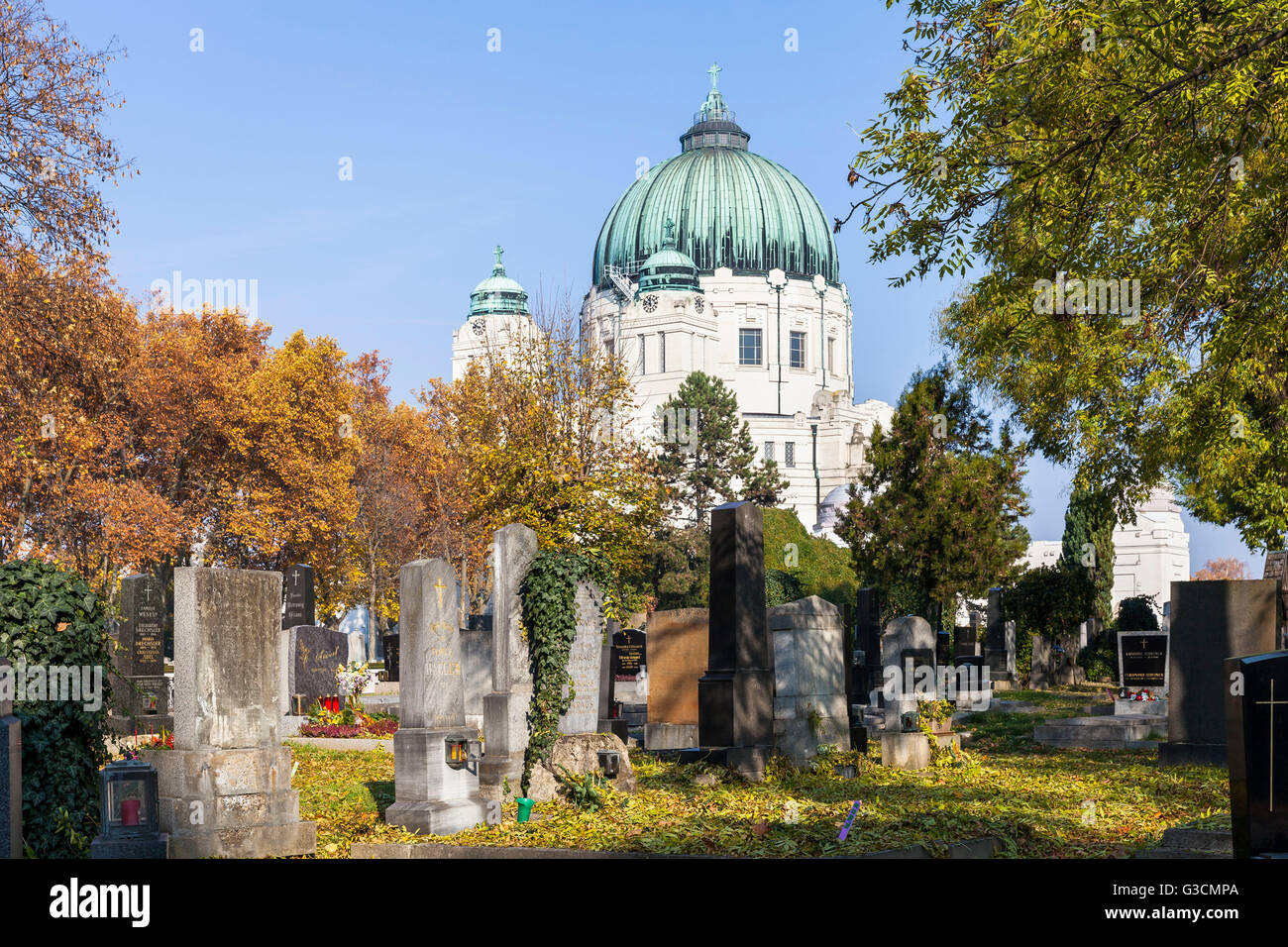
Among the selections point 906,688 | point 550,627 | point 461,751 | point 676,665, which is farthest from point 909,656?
point 461,751

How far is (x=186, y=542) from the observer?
33.9m

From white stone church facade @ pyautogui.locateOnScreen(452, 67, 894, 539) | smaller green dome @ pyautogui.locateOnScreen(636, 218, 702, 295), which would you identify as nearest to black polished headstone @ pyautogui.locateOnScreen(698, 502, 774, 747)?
white stone church facade @ pyautogui.locateOnScreen(452, 67, 894, 539)

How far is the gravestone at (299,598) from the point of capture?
26.8 m

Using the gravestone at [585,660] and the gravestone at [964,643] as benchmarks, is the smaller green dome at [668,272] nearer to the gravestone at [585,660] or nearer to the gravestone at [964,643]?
the gravestone at [964,643]

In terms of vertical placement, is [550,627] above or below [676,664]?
above

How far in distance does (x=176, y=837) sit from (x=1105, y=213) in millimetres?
10840

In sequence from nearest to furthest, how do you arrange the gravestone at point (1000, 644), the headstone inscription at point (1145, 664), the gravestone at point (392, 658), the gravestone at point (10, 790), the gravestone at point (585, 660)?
1. the gravestone at point (10, 790)
2. the gravestone at point (585, 660)
3. the headstone inscription at point (1145, 664)
4. the gravestone at point (392, 658)
5. the gravestone at point (1000, 644)

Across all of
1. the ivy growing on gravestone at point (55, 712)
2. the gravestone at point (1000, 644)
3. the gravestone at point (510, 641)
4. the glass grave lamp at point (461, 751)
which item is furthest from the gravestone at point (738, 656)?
the gravestone at point (1000, 644)

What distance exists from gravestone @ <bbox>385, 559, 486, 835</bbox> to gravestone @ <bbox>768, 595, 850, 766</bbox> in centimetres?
436

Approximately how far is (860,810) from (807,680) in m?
4.32

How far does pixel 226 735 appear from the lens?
977 cm

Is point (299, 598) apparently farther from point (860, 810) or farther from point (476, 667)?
point (860, 810)
